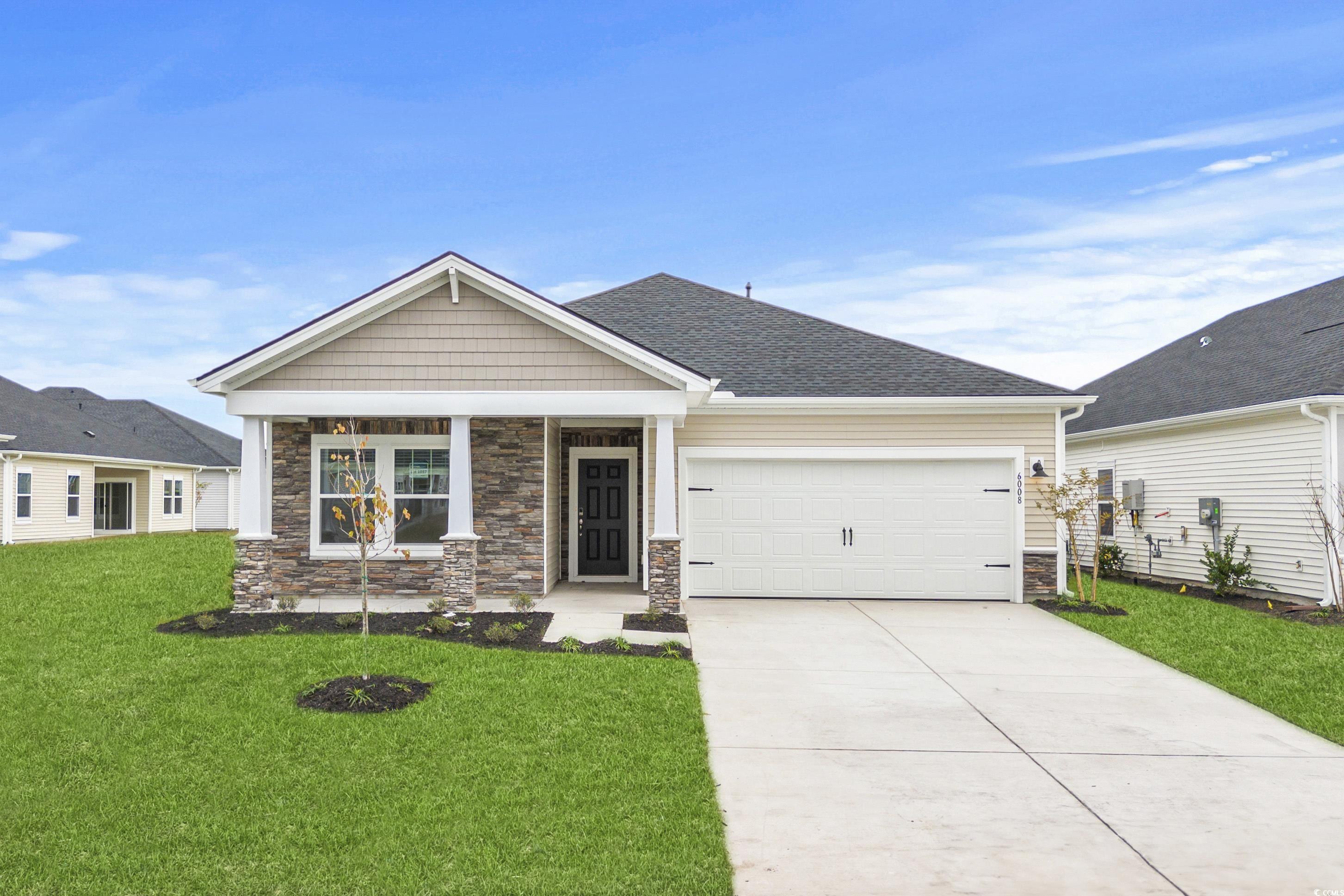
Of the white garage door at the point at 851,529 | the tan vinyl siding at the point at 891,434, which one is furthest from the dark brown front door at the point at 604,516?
the white garage door at the point at 851,529

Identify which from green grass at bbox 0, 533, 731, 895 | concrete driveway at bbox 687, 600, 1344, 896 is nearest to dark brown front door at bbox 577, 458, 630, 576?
concrete driveway at bbox 687, 600, 1344, 896

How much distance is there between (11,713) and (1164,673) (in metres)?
10.4

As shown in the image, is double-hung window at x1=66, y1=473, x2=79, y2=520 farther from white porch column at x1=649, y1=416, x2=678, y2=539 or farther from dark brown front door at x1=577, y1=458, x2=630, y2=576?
white porch column at x1=649, y1=416, x2=678, y2=539

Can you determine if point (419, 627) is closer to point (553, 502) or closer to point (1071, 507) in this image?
point (553, 502)

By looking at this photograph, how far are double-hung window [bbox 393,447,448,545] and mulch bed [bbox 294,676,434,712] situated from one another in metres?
4.82

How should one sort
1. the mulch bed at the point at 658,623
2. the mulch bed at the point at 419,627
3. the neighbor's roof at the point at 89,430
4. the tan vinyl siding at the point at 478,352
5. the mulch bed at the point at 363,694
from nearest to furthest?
1. the mulch bed at the point at 363,694
2. the mulch bed at the point at 419,627
3. the mulch bed at the point at 658,623
4. the tan vinyl siding at the point at 478,352
5. the neighbor's roof at the point at 89,430

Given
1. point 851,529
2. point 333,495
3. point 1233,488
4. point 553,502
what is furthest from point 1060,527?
point 333,495

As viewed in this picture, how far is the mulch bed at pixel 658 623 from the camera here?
9938mm

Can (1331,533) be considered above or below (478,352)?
below

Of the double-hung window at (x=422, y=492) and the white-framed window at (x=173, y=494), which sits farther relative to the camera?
the white-framed window at (x=173, y=494)

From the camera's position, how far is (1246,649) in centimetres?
952

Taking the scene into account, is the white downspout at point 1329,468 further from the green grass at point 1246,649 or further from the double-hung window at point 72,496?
the double-hung window at point 72,496

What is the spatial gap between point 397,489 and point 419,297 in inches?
113

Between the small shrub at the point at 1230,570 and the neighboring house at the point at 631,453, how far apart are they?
3.44m
